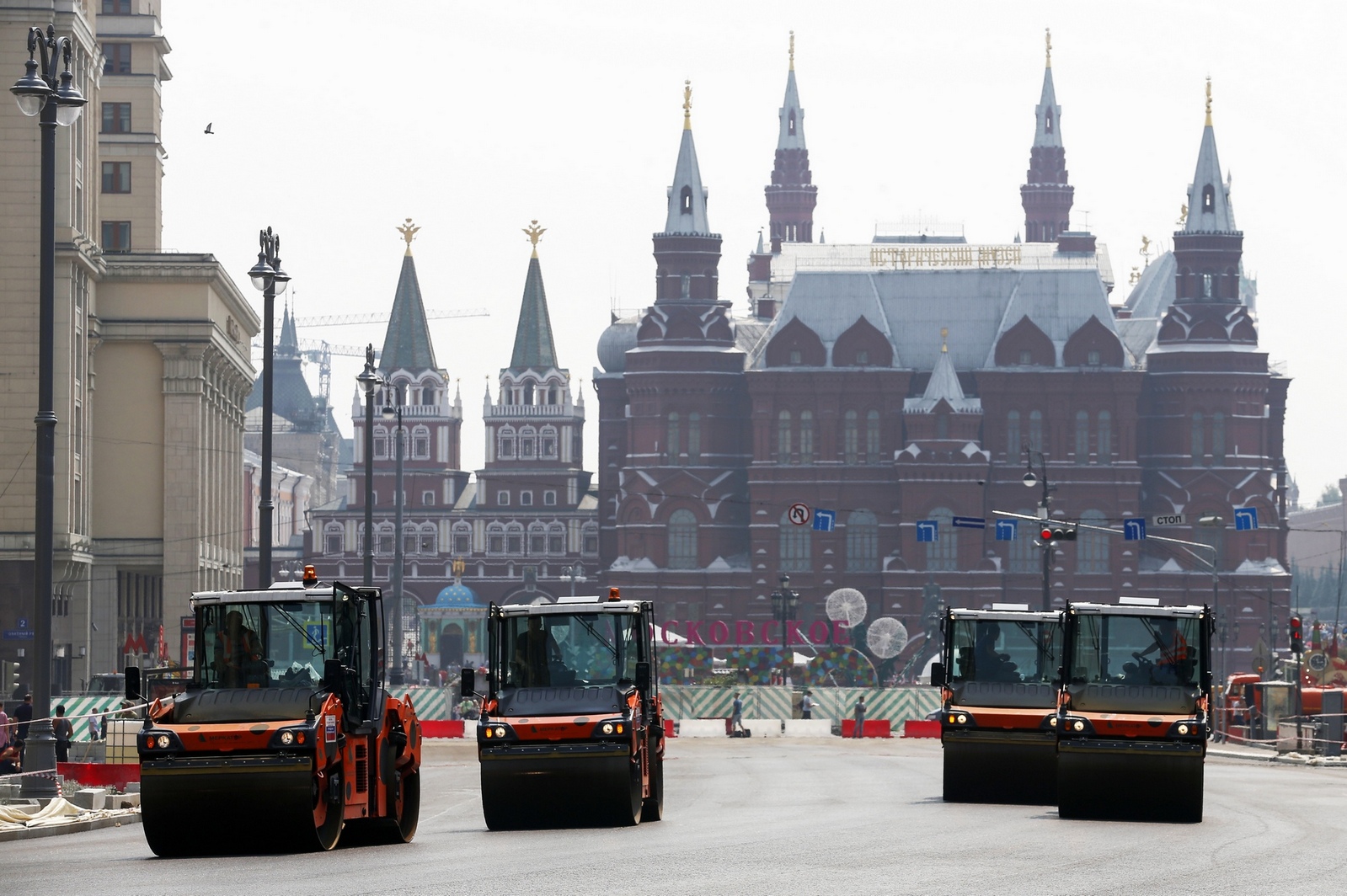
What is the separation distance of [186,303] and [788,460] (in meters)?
52.0

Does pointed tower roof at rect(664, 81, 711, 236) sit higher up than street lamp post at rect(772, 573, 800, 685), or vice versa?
pointed tower roof at rect(664, 81, 711, 236)

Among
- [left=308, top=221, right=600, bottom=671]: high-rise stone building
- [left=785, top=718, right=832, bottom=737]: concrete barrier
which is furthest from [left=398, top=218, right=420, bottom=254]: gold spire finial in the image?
[left=785, top=718, right=832, bottom=737]: concrete barrier

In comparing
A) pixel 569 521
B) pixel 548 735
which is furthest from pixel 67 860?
pixel 569 521

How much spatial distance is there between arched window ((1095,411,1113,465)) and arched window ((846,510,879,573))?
12.8 metres

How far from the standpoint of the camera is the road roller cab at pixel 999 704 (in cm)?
2806

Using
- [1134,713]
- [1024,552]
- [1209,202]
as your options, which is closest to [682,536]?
[1024,552]

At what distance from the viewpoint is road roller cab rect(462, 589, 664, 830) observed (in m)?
22.6

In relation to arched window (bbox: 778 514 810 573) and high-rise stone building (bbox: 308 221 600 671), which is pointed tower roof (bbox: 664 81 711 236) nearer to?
arched window (bbox: 778 514 810 573)

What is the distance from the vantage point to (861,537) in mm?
126125

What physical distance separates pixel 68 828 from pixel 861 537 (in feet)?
334

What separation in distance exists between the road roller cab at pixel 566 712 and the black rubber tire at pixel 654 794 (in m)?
0.52

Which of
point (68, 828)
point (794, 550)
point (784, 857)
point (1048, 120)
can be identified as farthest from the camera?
point (1048, 120)

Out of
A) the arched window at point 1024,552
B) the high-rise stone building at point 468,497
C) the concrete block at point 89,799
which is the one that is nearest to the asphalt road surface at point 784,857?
the concrete block at point 89,799

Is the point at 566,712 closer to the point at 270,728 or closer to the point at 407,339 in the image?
the point at 270,728
